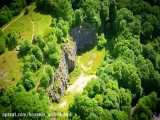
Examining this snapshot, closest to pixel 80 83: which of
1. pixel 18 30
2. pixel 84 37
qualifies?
pixel 84 37

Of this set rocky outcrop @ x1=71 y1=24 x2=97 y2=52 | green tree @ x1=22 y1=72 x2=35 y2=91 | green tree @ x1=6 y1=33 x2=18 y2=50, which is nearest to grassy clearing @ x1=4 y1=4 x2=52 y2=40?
green tree @ x1=6 y1=33 x2=18 y2=50

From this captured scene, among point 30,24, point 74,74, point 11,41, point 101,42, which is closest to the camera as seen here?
point 11,41

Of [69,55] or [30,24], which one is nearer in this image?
[69,55]

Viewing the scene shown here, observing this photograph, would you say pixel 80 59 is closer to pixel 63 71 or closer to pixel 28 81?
pixel 63 71

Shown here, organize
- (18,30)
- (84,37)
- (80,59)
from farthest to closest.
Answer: (84,37), (80,59), (18,30)

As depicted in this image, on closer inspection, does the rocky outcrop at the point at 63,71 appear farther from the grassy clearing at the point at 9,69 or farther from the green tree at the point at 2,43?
the green tree at the point at 2,43

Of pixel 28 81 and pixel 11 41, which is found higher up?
pixel 11 41
